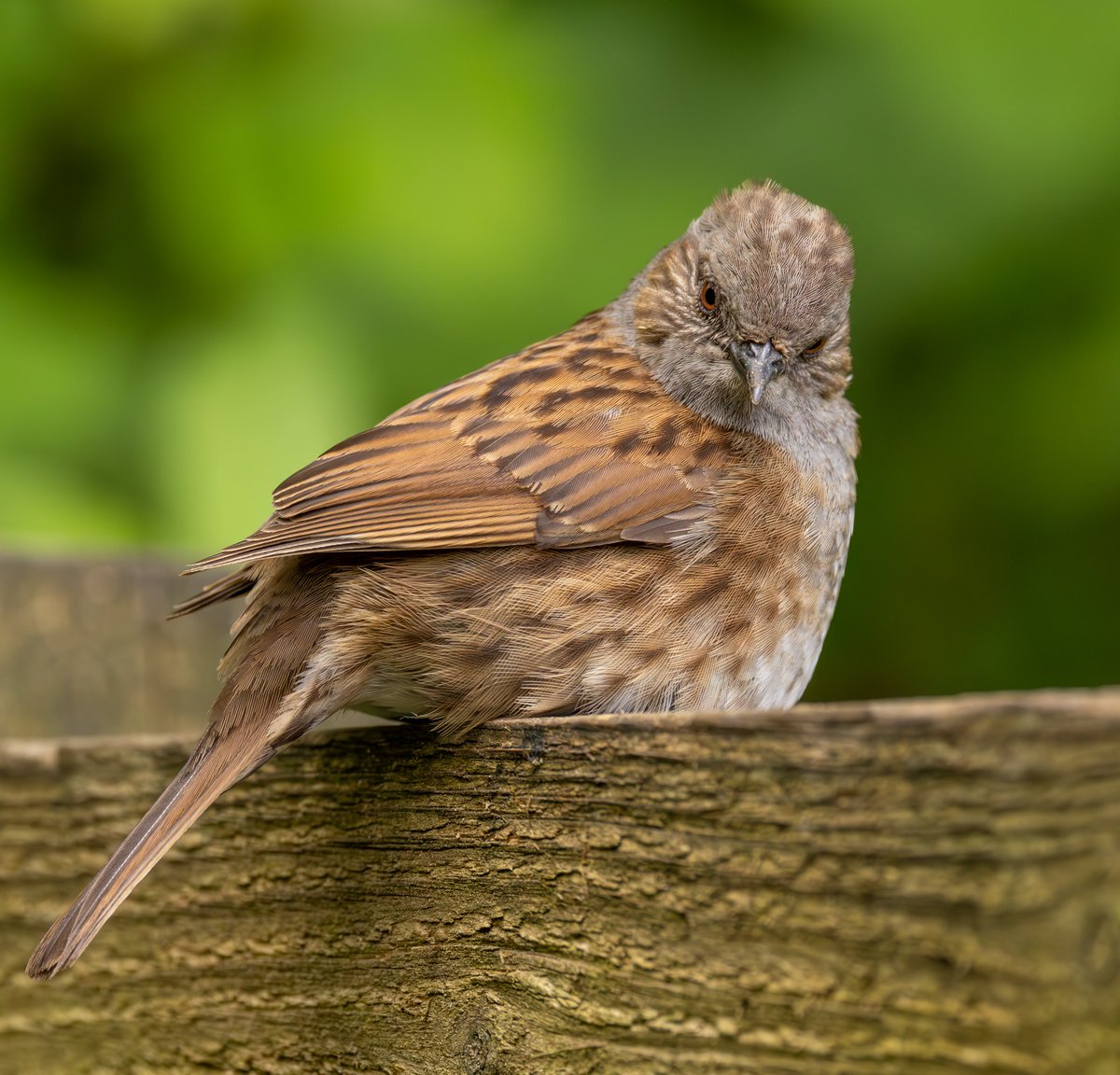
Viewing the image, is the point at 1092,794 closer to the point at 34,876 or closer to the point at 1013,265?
the point at 34,876

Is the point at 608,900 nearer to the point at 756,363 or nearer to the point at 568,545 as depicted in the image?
the point at 568,545

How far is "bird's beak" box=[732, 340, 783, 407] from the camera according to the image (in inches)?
92.2

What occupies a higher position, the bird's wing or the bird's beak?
the bird's beak

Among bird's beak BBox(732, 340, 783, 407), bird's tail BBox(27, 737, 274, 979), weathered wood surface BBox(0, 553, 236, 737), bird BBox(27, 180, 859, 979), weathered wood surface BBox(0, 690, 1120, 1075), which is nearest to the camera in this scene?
weathered wood surface BBox(0, 690, 1120, 1075)

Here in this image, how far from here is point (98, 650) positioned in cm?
279

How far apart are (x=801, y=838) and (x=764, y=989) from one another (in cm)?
12

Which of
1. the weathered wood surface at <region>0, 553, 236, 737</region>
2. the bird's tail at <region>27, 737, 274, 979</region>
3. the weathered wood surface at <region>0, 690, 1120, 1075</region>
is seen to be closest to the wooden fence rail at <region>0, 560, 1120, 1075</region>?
the weathered wood surface at <region>0, 690, 1120, 1075</region>

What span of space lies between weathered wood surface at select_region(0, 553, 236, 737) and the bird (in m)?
0.54

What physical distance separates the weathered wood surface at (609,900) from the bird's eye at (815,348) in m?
1.04

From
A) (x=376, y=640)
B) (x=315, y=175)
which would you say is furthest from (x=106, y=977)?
(x=315, y=175)

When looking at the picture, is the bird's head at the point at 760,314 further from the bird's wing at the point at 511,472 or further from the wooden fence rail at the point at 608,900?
the wooden fence rail at the point at 608,900

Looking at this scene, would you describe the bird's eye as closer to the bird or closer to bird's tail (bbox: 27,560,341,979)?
the bird

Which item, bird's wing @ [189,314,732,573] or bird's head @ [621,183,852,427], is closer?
bird's wing @ [189,314,732,573]

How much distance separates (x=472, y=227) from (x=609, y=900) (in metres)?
1.86
